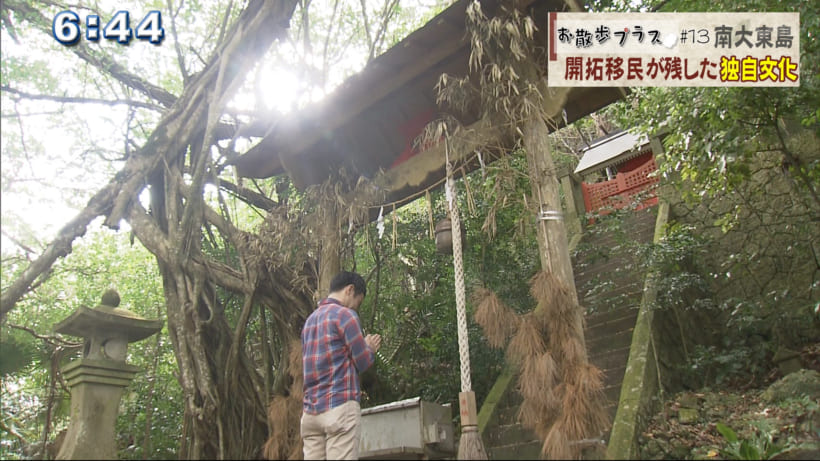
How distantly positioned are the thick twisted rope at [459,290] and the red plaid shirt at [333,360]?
0.69 m

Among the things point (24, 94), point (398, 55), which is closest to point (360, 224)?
point (398, 55)

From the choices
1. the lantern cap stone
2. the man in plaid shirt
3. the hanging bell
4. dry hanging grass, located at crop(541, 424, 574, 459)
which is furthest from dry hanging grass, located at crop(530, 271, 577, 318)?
the lantern cap stone

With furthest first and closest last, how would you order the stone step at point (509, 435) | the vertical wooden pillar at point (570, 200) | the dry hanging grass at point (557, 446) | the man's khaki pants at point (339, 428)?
the vertical wooden pillar at point (570, 200) → the stone step at point (509, 435) → the man's khaki pants at point (339, 428) → the dry hanging grass at point (557, 446)

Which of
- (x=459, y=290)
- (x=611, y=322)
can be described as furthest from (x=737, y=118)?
(x=459, y=290)

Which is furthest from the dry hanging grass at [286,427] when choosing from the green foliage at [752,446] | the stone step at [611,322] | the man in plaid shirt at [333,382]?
Result: the stone step at [611,322]

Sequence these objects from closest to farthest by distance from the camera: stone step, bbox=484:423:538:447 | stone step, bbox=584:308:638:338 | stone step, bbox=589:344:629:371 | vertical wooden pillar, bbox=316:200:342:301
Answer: stone step, bbox=484:423:538:447 → vertical wooden pillar, bbox=316:200:342:301 → stone step, bbox=589:344:629:371 → stone step, bbox=584:308:638:338

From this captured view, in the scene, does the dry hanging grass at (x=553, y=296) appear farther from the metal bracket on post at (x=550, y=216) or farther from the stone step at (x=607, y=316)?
the stone step at (x=607, y=316)

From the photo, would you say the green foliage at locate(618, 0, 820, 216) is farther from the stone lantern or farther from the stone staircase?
the stone lantern

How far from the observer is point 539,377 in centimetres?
346

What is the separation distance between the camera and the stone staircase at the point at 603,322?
4883mm

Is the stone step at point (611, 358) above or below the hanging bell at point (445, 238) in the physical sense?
below

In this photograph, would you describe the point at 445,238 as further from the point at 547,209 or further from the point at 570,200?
the point at 570,200

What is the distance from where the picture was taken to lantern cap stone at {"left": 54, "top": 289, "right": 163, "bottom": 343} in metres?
4.08
